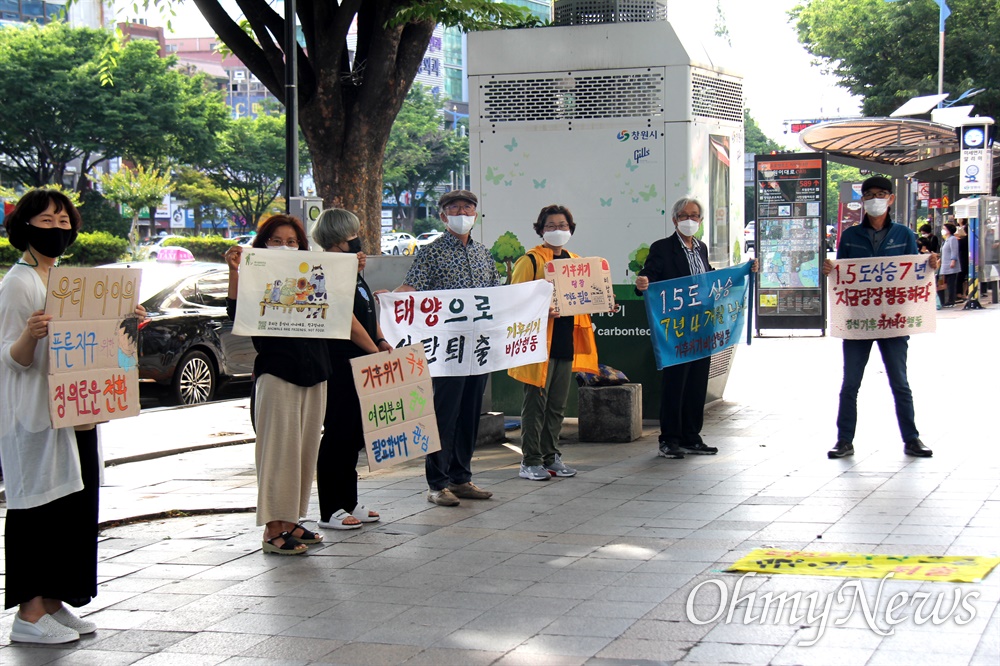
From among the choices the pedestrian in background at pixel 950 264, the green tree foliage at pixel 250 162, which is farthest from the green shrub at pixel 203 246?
the pedestrian in background at pixel 950 264

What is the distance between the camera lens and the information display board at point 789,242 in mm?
19016

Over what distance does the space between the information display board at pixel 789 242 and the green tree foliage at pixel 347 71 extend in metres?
7.23

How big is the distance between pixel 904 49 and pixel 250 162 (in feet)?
103

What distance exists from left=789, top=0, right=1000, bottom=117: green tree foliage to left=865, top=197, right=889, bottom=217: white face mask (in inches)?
1286

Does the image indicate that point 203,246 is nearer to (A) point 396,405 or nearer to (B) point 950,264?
(B) point 950,264

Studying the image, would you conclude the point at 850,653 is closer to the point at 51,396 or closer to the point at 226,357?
the point at 51,396

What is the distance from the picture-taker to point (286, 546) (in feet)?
20.9

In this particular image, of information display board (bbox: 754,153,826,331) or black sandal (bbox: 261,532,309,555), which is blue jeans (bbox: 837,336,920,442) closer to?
black sandal (bbox: 261,532,309,555)

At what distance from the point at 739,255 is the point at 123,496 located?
634 cm

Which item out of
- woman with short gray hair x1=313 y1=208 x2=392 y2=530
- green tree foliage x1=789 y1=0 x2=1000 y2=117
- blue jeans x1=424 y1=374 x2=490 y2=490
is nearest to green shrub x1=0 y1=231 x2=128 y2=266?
green tree foliage x1=789 y1=0 x2=1000 y2=117

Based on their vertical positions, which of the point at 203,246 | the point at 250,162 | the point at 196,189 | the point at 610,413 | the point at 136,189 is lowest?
the point at 610,413

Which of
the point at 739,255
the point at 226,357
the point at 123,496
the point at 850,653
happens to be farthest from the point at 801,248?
the point at 850,653

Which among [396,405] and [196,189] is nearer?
[396,405]

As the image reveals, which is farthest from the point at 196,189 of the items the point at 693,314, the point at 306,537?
the point at 306,537
